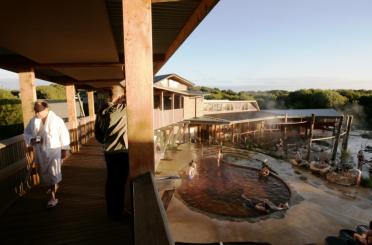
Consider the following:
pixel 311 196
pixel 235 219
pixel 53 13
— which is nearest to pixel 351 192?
pixel 311 196

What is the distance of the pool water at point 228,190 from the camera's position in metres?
10.9

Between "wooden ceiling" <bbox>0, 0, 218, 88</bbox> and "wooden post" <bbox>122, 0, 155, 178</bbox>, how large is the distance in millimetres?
505

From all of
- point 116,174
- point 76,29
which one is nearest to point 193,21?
point 76,29

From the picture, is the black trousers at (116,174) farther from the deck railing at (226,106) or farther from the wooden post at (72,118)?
the deck railing at (226,106)

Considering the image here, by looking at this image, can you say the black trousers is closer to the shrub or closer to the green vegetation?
the shrub

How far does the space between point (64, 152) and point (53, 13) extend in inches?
98.3

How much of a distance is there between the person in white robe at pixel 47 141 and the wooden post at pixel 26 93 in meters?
1.45

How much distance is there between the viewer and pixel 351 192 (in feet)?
44.2

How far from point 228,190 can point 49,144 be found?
1109cm

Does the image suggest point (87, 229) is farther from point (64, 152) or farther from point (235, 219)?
point (235, 219)

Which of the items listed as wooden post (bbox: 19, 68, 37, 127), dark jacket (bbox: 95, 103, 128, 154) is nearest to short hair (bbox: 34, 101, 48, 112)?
dark jacket (bbox: 95, 103, 128, 154)

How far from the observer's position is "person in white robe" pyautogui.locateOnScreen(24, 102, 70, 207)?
3.86 metres

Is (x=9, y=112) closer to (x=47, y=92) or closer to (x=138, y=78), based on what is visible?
(x=138, y=78)

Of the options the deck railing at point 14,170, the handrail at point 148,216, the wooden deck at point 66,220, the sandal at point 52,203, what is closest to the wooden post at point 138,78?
the handrail at point 148,216
